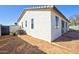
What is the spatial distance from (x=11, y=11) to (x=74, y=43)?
243 centimetres

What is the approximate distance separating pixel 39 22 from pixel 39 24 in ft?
0.24

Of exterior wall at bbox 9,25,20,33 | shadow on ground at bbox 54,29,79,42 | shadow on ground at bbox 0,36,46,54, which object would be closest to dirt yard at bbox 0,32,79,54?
shadow on ground at bbox 0,36,46,54

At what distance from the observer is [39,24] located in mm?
6453

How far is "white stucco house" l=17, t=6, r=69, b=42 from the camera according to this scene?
18.8 feet

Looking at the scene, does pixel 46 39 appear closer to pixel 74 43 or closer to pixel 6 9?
pixel 74 43

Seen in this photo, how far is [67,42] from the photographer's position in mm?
6391

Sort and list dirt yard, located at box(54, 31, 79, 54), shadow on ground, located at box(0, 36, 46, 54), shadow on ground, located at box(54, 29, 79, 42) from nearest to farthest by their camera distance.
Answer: shadow on ground, located at box(0, 36, 46, 54), dirt yard, located at box(54, 31, 79, 54), shadow on ground, located at box(54, 29, 79, 42)

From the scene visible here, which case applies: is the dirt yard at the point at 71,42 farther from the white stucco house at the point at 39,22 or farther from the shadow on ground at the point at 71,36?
the white stucco house at the point at 39,22

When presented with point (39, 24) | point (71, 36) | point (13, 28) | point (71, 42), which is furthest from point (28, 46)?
point (71, 36)

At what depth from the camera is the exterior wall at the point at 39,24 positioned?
5.79m

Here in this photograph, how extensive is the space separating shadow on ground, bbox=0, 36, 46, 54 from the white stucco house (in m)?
0.37

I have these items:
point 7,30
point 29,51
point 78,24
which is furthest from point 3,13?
point 78,24

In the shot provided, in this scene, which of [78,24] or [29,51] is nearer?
[29,51]

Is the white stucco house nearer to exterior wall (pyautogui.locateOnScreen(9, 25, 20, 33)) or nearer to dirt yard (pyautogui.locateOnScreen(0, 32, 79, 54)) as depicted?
exterior wall (pyautogui.locateOnScreen(9, 25, 20, 33))
